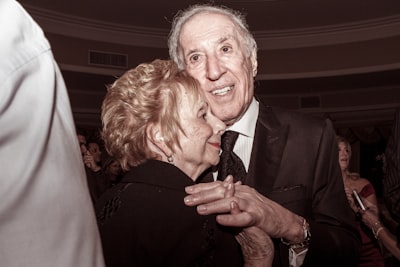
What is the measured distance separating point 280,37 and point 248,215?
23.2 feet

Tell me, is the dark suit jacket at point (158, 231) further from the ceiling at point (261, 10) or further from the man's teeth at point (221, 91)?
the ceiling at point (261, 10)

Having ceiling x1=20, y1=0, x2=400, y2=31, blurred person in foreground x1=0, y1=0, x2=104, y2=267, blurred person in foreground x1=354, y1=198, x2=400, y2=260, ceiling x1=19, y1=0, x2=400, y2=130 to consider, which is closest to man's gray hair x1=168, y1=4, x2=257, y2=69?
blurred person in foreground x1=0, y1=0, x2=104, y2=267

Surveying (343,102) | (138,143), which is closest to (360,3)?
(343,102)

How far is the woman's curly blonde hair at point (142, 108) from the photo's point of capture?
150 centimetres

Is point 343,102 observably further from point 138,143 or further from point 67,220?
point 67,220

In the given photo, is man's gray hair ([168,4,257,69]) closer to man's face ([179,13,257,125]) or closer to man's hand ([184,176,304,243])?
man's face ([179,13,257,125])

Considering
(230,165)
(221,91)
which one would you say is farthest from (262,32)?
(230,165)

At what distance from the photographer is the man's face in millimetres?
1791

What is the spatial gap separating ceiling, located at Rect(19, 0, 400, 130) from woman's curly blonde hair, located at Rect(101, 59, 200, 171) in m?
5.56

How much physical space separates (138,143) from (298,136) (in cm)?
65

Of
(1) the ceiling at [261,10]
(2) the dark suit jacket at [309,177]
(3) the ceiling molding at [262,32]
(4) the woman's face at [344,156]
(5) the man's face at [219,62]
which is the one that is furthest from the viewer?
(3) the ceiling molding at [262,32]

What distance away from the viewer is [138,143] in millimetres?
1533

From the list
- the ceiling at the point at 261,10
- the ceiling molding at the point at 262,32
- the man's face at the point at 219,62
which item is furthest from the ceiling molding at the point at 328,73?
the man's face at the point at 219,62

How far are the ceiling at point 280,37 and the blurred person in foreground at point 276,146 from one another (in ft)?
17.0
